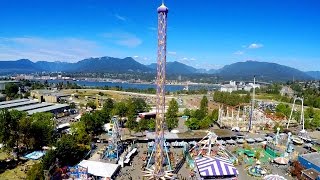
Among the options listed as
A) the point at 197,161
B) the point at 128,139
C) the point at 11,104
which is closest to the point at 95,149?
the point at 128,139

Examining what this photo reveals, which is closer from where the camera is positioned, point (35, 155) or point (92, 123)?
point (35, 155)

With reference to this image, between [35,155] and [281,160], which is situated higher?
[35,155]

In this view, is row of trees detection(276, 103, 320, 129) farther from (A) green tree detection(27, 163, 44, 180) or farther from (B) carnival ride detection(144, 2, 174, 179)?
(A) green tree detection(27, 163, 44, 180)

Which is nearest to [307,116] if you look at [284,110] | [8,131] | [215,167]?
[284,110]

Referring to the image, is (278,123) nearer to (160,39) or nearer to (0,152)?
(160,39)

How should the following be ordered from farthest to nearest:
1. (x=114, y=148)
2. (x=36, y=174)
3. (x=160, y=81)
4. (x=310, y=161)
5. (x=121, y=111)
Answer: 1. (x=121, y=111)
2. (x=114, y=148)
3. (x=310, y=161)
4. (x=160, y=81)
5. (x=36, y=174)

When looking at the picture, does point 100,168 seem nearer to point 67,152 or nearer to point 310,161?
point 67,152

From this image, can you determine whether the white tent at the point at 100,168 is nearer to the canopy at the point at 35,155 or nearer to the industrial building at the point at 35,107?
the canopy at the point at 35,155

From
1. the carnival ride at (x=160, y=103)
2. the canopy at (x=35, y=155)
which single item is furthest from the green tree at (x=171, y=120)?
the canopy at (x=35, y=155)
